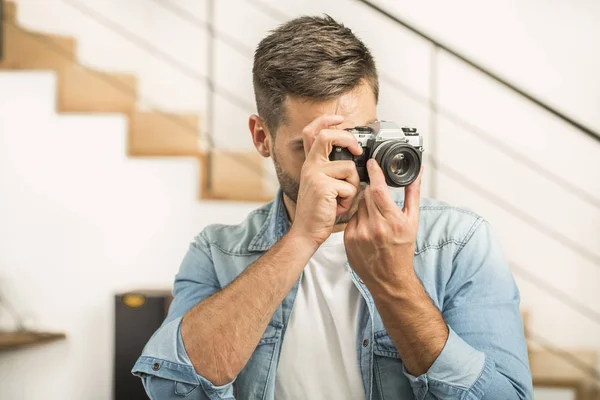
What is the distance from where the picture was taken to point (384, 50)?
7.84 feet

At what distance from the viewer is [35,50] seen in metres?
2.18

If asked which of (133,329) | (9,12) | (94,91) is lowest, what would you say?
(133,329)

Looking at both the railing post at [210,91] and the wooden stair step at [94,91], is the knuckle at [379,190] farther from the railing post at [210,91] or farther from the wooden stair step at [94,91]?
the wooden stair step at [94,91]

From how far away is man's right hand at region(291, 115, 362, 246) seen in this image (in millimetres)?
947

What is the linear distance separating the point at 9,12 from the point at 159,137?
0.77 meters

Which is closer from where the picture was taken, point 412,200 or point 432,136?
point 412,200

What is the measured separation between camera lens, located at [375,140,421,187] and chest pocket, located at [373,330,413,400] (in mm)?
259

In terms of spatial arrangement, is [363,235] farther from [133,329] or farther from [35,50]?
[35,50]

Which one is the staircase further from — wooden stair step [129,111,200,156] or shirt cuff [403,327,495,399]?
shirt cuff [403,327,495,399]

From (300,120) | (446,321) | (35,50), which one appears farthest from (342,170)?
(35,50)

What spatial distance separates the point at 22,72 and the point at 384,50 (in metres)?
1.31

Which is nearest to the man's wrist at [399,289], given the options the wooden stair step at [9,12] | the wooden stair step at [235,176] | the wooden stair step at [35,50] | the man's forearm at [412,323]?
the man's forearm at [412,323]

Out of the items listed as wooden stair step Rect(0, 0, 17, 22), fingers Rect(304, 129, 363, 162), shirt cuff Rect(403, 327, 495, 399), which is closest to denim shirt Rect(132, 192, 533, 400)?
shirt cuff Rect(403, 327, 495, 399)

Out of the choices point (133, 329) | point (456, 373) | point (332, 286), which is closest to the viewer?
point (456, 373)
